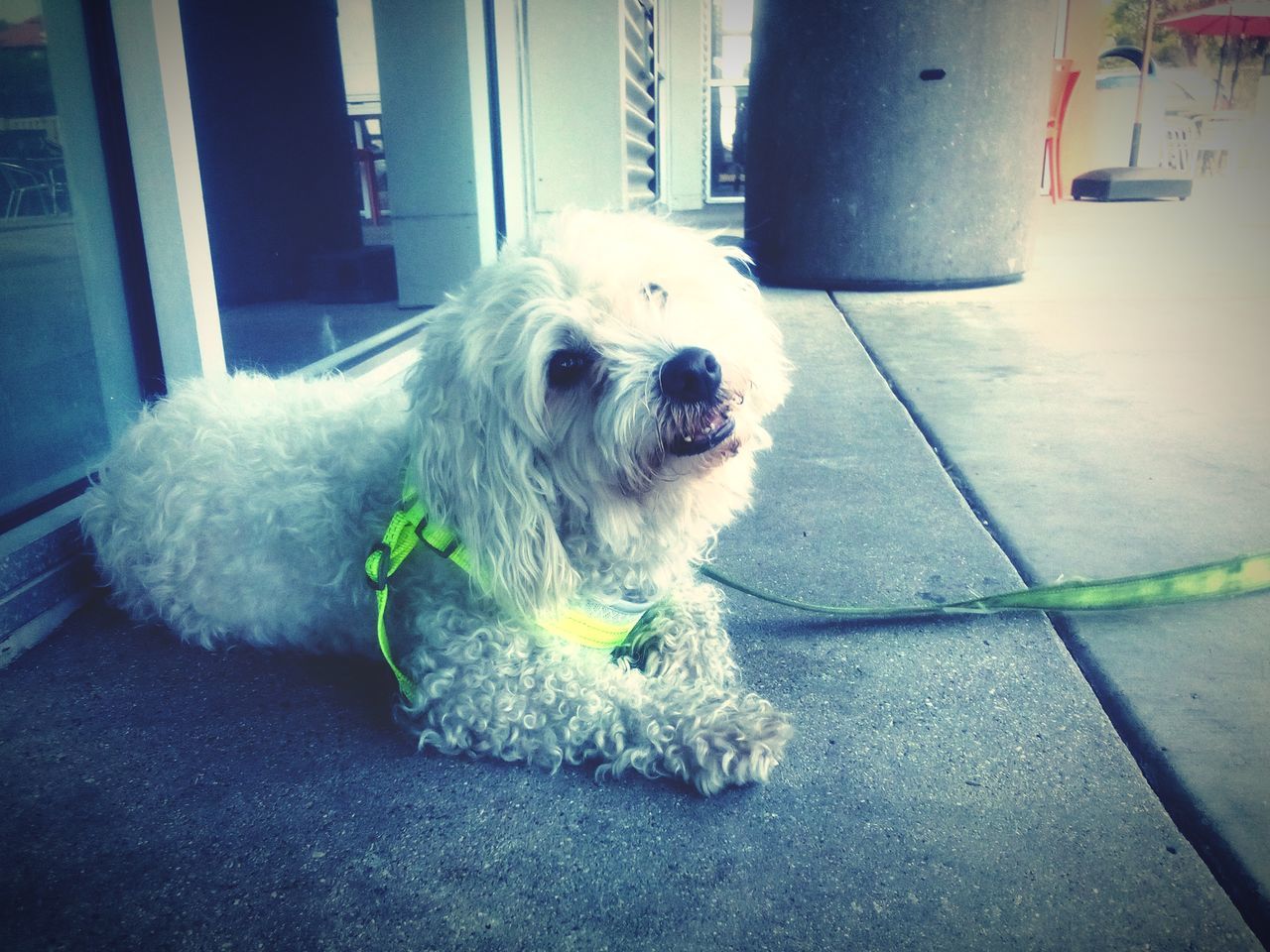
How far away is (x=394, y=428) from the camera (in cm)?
231

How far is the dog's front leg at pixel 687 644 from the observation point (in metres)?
2.13

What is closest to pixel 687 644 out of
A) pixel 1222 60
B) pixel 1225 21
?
pixel 1225 21

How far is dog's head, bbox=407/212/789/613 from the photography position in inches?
70.7

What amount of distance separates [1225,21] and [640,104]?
9251 millimetres

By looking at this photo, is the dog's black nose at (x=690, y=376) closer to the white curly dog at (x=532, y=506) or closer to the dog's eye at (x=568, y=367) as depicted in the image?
the white curly dog at (x=532, y=506)

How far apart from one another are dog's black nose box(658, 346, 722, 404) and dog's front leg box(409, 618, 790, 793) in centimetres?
63

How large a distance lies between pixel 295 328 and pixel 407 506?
12.0 feet

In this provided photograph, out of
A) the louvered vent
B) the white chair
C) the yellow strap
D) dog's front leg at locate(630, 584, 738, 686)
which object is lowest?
dog's front leg at locate(630, 584, 738, 686)

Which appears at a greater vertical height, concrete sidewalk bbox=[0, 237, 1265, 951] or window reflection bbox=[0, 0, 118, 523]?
window reflection bbox=[0, 0, 118, 523]

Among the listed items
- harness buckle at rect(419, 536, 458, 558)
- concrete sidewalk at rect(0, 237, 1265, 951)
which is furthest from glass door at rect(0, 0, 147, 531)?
harness buckle at rect(419, 536, 458, 558)

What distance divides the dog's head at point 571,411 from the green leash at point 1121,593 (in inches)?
26.4

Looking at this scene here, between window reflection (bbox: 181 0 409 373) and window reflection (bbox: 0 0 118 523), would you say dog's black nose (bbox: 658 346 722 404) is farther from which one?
window reflection (bbox: 181 0 409 373)

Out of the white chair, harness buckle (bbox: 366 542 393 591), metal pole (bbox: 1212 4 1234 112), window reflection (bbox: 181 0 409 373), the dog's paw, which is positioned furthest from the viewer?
metal pole (bbox: 1212 4 1234 112)

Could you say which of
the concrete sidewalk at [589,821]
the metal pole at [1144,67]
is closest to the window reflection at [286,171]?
the concrete sidewalk at [589,821]
